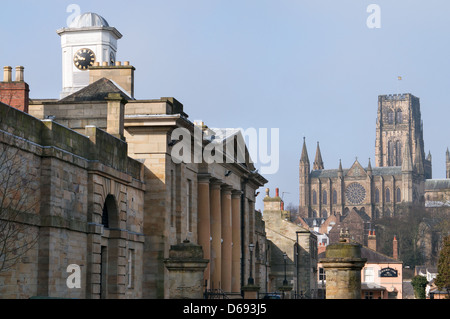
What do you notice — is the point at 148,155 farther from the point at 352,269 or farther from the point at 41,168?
the point at 352,269

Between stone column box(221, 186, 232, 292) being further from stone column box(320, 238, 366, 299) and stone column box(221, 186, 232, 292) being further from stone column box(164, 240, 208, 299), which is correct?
stone column box(164, 240, 208, 299)

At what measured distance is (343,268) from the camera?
26.0 meters

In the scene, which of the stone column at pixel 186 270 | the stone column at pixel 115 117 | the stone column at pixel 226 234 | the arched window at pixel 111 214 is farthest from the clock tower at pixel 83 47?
the stone column at pixel 186 270

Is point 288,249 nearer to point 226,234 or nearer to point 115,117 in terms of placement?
point 226,234

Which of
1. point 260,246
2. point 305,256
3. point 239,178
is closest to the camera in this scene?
point 239,178

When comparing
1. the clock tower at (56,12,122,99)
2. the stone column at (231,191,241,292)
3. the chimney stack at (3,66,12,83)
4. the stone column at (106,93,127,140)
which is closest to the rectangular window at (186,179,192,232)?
the stone column at (106,93,127,140)

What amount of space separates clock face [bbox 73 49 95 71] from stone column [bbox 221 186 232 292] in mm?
10286

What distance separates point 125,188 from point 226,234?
747 inches

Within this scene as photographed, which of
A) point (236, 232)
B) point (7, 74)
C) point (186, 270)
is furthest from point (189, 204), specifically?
point (186, 270)

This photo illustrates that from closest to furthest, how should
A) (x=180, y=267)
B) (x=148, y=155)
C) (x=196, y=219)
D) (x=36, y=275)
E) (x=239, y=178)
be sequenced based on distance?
(x=180, y=267) → (x=36, y=275) → (x=148, y=155) → (x=196, y=219) → (x=239, y=178)

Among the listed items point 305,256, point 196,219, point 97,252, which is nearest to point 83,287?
point 97,252

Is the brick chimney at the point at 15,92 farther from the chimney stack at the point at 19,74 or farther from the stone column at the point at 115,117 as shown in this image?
the stone column at the point at 115,117

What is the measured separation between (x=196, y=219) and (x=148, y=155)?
6605 mm
